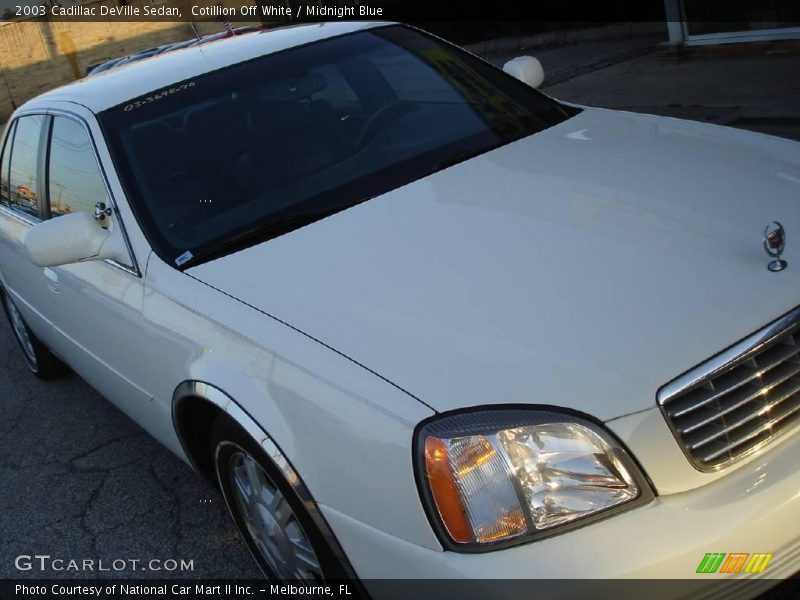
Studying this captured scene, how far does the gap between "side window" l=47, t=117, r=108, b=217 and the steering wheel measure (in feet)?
3.18

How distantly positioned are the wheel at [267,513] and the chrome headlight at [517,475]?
0.46 metres

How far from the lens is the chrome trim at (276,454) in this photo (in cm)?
230

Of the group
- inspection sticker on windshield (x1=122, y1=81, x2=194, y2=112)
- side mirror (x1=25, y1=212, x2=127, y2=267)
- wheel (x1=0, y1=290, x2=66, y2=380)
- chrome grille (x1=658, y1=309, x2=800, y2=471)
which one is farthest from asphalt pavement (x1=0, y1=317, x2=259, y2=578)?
A: chrome grille (x1=658, y1=309, x2=800, y2=471)

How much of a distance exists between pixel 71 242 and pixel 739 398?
7.46 feet

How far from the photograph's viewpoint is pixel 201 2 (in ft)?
99.2

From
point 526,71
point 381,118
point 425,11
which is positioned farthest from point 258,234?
point 425,11

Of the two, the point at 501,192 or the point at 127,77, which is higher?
the point at 127,77

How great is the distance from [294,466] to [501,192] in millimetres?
1159

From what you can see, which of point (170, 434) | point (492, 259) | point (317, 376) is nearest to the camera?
point (317, 376)

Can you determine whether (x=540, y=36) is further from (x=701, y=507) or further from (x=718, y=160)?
(x=701, y=507)

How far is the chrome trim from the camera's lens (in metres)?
2.30

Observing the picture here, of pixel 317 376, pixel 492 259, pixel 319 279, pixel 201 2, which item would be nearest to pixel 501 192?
pixel 492 259

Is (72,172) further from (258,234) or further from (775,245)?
(775,245)

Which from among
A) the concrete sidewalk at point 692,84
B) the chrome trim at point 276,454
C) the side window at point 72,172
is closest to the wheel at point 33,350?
the side window at point 72,172
